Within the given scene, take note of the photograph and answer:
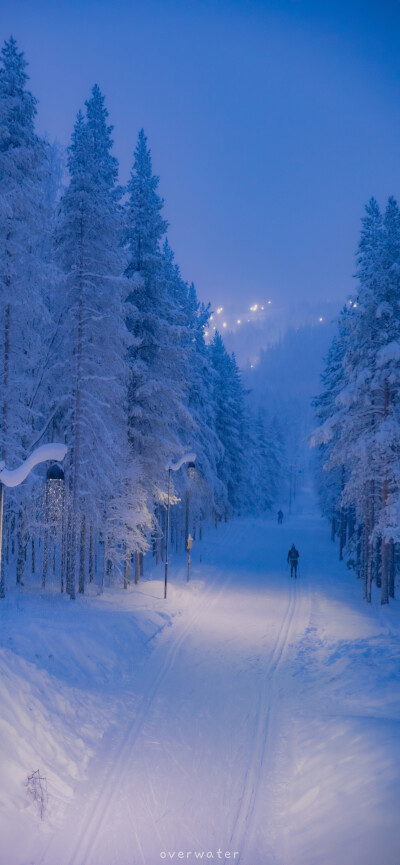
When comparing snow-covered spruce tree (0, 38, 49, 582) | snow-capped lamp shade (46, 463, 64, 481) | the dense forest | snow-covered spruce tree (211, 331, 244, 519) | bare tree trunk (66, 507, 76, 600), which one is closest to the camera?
snow-capped lamp shade (46, 463, 64, 481)

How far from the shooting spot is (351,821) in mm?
5984

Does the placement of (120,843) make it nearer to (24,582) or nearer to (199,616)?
(199,616)

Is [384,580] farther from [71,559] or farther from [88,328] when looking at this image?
[88,328]

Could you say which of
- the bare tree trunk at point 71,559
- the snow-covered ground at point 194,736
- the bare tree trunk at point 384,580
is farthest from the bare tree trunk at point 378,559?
the bare tree trunk at point 71,559

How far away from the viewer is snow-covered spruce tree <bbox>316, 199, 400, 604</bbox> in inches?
723

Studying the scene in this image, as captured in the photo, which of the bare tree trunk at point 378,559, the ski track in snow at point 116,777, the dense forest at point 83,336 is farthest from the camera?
the bare tree trunk at point 378,559

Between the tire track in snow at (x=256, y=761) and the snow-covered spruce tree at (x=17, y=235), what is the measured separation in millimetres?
9473

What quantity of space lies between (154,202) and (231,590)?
18300 mm

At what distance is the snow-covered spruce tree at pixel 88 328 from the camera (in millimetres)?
16953

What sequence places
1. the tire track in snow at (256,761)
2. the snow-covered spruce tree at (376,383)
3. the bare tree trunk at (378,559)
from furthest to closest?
the bare tree trunk at (378,559), the snow-covered spruce tree at (376,383), the tire track in snow at (256,761)

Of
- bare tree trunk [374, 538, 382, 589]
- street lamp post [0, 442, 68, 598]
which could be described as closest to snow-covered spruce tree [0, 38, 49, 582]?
street lamp post [0, 442, 68, 598]

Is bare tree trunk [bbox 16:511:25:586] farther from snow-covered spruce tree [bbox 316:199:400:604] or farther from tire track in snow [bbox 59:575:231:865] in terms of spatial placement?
snow-covered spruce tree [bbox 316:199:400:604]

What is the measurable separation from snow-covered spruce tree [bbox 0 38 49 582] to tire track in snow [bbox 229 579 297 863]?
9473mm

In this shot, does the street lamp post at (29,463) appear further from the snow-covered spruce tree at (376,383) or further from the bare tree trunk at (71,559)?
the snow-covered spruce tree at (376,383)
